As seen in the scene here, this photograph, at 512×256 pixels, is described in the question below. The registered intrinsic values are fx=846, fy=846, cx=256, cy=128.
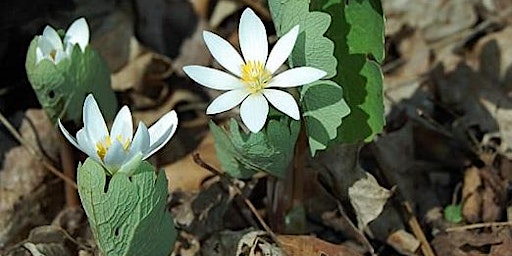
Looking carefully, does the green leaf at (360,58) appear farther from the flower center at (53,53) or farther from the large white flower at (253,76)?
the flower center at (53,53)

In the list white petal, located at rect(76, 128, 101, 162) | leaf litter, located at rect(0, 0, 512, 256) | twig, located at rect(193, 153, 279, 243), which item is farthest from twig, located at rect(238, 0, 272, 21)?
white petal, located at rect(76, 128, 101, 162)

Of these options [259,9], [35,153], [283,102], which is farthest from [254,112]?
[259,9]

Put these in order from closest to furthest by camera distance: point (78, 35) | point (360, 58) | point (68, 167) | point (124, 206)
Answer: point (124, 206) → point (360, 58) → point (78, 35) → point (68, 167)

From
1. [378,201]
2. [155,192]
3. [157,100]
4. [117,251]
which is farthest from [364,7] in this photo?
[157,100]

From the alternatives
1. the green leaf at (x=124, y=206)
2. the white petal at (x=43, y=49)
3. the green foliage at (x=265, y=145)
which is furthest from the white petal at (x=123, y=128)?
the white petal at (x=43, y=49)

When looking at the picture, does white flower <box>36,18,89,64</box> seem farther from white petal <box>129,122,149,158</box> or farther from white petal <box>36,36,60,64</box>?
white petal <box>129,122,149,158</box>

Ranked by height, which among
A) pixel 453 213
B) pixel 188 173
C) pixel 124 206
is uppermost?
pixel 124 206

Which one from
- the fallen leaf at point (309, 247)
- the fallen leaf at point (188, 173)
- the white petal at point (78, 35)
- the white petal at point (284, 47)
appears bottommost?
the fallen leaf at point (309, 247)

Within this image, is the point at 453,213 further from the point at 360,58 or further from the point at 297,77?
the point at 297,77
